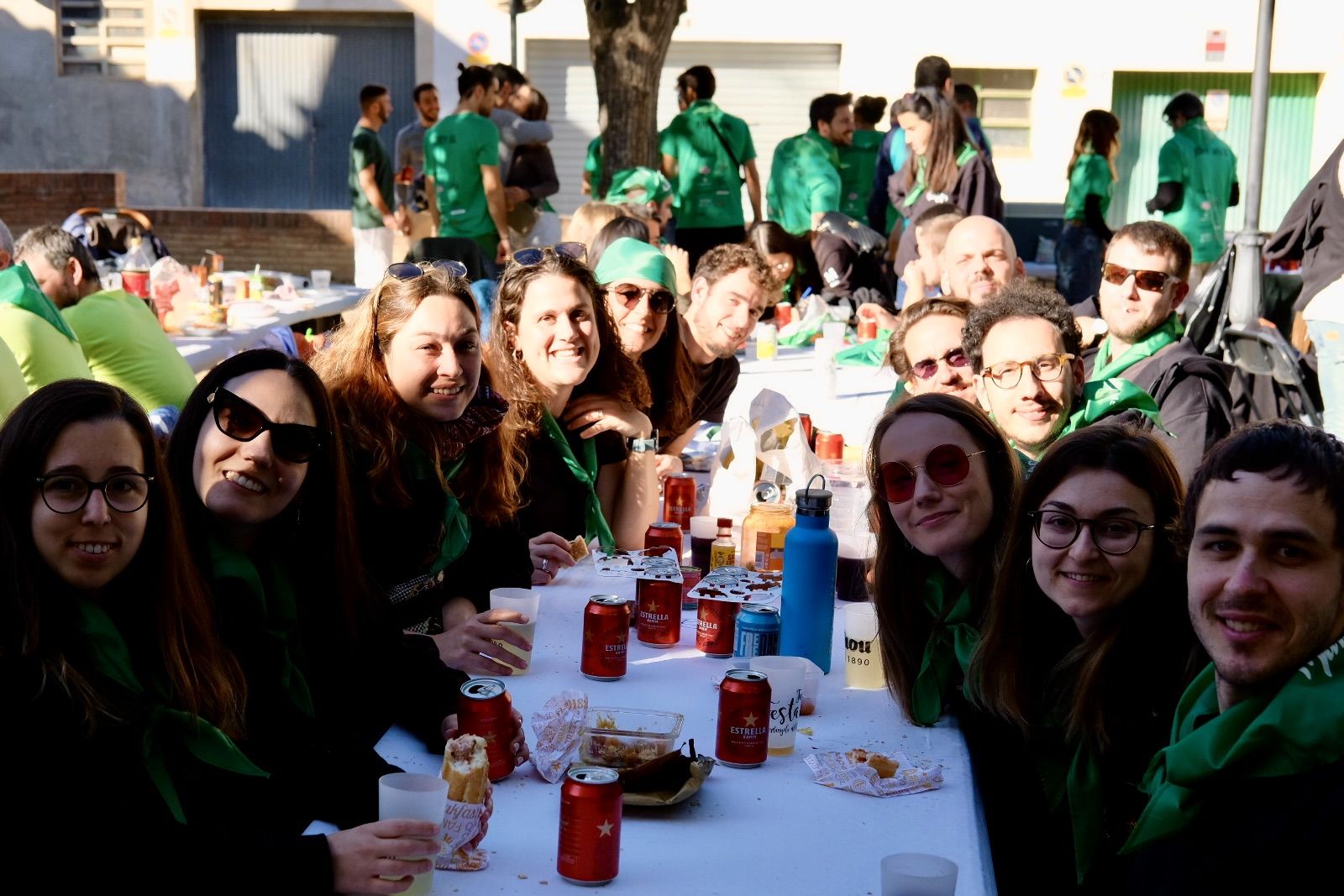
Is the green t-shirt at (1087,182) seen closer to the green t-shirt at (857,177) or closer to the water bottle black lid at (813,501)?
the green t-shirt at (857,177)

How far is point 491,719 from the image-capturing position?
221 cm

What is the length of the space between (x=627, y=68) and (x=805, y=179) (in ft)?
7.32

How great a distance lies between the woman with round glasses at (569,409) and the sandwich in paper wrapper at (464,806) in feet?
5.08

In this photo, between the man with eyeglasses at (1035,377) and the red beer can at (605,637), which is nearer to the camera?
the red beer can at (605,637)

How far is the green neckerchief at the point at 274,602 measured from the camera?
7.48 ft

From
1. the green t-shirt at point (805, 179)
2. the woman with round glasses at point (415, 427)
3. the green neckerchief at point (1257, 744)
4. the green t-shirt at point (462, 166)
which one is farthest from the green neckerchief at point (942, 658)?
the green t-shirt at point (805, 179)

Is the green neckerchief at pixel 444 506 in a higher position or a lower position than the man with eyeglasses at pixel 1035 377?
lower

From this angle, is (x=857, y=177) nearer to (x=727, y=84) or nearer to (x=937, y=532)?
(x=727, y=84)

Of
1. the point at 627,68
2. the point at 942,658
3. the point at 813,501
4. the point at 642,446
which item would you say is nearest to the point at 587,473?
the point at 642,446

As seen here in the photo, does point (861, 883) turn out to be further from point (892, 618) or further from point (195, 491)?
point (195, 491)

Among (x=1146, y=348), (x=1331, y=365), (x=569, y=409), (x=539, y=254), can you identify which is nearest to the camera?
(x=539, y=254)

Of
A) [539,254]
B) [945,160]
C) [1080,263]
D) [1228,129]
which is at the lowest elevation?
[539,254]

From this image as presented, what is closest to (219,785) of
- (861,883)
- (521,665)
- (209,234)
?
(521,665)

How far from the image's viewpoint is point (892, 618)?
2773 mm
